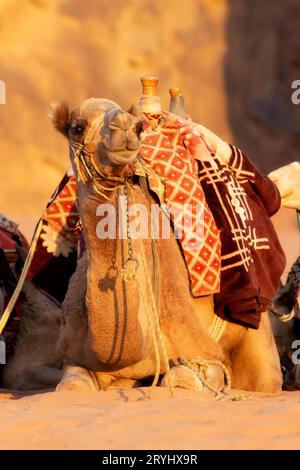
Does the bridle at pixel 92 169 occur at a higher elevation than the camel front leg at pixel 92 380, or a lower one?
higher

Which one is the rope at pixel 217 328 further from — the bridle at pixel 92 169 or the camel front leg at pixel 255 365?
the bridle at pixel 92 169

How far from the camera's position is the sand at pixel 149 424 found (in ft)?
11.3

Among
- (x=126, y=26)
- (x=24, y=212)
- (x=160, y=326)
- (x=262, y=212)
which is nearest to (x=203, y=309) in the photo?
(x=160, y=326)

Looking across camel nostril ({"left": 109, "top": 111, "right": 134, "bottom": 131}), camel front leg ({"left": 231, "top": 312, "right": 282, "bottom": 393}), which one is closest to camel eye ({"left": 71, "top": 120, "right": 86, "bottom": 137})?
camel nostril ({"left": 109, "top": 111, "right": 134, "bottom": 131})

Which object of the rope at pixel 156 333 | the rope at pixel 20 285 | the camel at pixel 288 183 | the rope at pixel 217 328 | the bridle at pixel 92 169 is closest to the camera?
the bridle at pixel 92 169

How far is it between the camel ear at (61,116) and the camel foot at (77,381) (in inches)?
44.5

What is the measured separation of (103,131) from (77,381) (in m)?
1.26

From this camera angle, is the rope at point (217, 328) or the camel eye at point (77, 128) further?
the rope at point (217, 328)

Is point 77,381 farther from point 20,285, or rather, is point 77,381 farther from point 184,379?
point 20,285

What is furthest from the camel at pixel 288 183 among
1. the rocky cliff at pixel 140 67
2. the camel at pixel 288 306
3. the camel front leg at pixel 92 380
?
the rocky cliff at pixel 140 67

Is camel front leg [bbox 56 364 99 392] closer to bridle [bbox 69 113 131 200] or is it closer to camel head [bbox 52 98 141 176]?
bridle [bbox 69 113 131 200]

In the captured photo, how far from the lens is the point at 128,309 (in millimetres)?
4453

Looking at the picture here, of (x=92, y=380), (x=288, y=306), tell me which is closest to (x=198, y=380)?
(x=92, y=380)

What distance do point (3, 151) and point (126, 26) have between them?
327 centimetres
